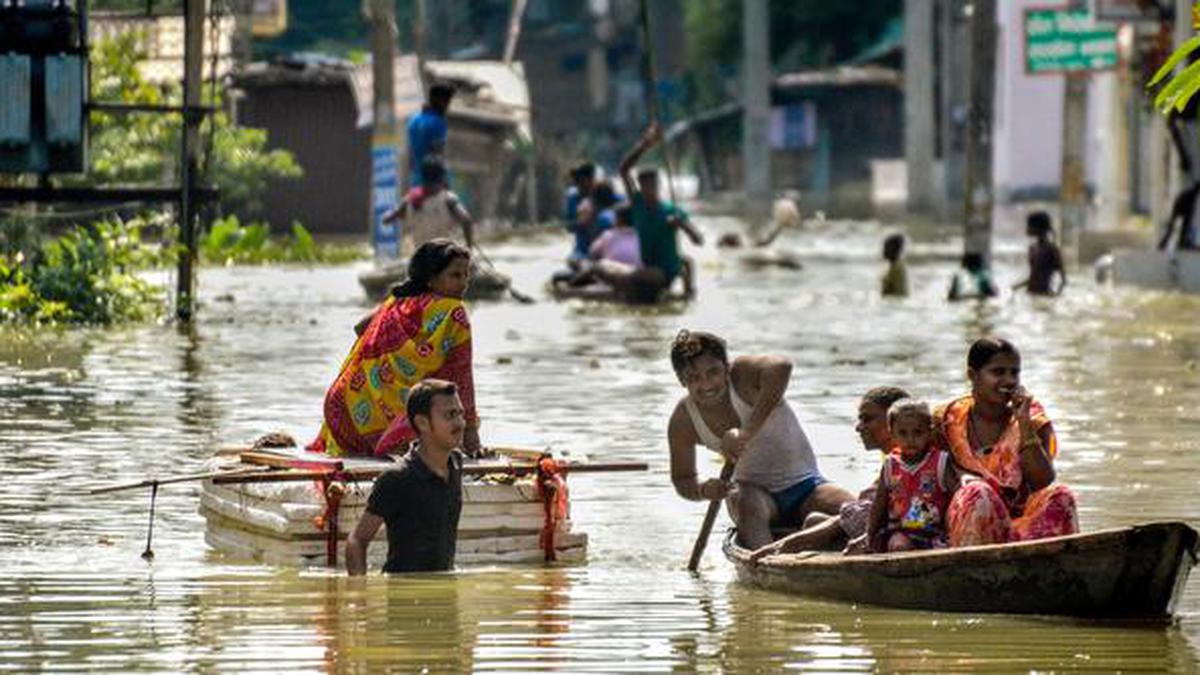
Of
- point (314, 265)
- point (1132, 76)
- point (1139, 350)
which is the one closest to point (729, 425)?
point (1139, 350)

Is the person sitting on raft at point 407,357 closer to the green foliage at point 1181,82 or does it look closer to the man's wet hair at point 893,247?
the green foliage at point 1181,82

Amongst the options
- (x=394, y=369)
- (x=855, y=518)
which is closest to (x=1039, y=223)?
(x=394, y=369)

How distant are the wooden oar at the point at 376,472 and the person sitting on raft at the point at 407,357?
0.39 metres

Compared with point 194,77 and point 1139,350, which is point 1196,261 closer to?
point 1139,350

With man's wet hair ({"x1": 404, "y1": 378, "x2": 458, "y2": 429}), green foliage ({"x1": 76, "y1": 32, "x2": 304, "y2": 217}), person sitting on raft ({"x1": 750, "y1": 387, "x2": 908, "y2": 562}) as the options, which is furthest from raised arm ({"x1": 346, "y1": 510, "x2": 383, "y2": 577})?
green foliage ({"x1": 76, "y1": 32, "x2": 304, "y2": 217})

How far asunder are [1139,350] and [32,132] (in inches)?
314

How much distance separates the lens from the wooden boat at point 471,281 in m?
28.0

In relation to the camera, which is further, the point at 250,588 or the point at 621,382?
the point at 621,382

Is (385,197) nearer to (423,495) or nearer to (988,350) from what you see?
(423,495)

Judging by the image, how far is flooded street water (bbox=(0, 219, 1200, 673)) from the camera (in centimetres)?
995

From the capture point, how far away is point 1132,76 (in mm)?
47031

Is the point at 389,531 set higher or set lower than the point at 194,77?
lower

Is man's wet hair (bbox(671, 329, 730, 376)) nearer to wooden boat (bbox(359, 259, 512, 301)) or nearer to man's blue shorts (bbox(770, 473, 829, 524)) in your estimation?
man's blue shorts (bbox(770, 473, 829, 524))

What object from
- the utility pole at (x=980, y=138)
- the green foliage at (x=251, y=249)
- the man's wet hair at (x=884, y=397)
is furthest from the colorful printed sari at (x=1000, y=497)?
the green foliage at (x=251, y=249)
